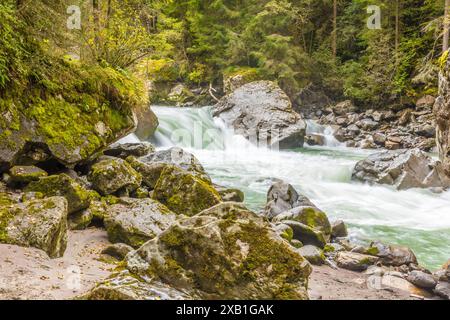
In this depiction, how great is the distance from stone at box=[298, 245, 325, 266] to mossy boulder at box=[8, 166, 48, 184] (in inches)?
164

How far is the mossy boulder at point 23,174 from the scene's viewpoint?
17.6ft

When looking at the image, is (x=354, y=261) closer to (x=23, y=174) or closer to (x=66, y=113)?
(x=23, y=174)

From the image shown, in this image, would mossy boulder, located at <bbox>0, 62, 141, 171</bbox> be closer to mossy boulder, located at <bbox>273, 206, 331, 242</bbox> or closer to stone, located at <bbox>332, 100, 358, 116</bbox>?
mossy boulder, located at <bbox>273, 206, 331, 242</bbox>

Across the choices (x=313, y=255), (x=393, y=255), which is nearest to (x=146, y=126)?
(x=313, y=255)

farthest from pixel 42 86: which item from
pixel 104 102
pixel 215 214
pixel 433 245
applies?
pixel 433 245

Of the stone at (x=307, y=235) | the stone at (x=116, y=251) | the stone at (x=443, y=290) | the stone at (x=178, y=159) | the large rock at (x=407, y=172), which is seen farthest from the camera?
the large rock at (x=407, y=172)

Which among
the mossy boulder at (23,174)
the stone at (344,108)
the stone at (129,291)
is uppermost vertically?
the stone at (344,108)

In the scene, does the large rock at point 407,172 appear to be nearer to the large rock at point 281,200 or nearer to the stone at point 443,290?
the large rock at point 281,200

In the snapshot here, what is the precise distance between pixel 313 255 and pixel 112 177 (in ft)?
11.7

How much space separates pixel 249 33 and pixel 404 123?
33.7 feet

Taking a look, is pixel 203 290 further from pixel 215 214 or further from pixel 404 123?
pixel 404 123

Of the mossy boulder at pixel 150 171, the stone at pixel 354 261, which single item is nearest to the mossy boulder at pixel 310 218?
the stone at pixel 354 261

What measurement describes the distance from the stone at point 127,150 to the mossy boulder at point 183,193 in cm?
248

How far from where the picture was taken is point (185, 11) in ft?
86.2
